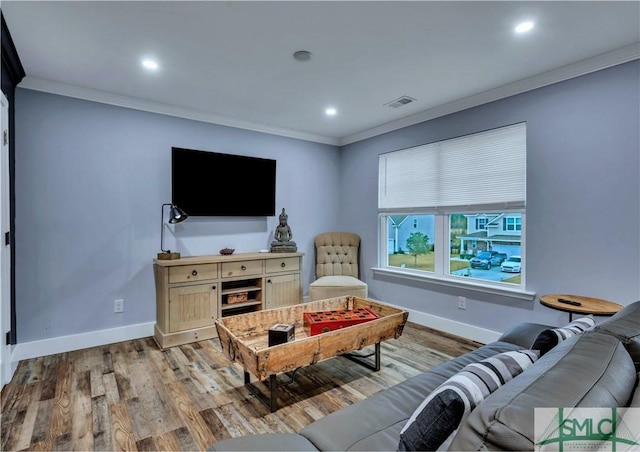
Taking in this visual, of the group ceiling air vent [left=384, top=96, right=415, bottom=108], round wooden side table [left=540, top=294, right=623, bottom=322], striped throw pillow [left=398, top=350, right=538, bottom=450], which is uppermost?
ceiling air vent [left=384, top=96, right=415, bottom=108]

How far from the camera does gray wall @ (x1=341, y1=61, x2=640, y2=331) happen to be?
2402mm

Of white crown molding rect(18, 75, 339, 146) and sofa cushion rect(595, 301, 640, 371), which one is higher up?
white crown molding rect(18, 75, 339, 146)

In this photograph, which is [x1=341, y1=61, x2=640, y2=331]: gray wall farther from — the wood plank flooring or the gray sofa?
the gray sofa

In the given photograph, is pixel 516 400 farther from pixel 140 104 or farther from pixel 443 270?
pixel 140 104

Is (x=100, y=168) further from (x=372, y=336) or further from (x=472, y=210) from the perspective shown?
(x=472, y=210)

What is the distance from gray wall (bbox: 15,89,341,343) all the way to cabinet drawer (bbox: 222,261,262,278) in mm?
469

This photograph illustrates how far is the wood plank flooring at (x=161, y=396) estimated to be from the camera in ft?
6.15

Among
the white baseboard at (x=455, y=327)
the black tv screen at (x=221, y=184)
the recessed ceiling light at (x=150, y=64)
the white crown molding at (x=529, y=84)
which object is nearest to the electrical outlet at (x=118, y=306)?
the black tv screen at (x=221, y=184)

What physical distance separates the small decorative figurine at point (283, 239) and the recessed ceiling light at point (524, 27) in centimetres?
292

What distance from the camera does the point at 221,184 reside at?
3834 millimetres

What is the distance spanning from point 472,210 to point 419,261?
935 mm

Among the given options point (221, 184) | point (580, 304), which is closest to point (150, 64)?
point (221, 184)

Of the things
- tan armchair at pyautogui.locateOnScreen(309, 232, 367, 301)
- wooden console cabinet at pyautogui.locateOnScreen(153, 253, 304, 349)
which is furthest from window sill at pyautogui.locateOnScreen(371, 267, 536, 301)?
wooden console cabinet at pyautogui.locateOnScreen(153, 253, 304, 349)

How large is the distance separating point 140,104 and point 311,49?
2044 mm
